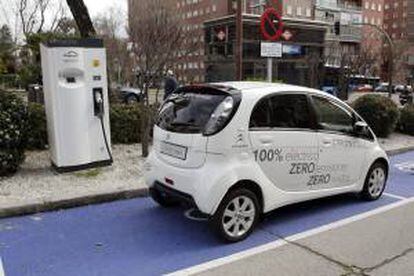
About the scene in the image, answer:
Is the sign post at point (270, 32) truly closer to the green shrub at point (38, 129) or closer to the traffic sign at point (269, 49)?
the traffic sign at point (269, 49)

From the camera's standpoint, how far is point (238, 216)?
16.6 ft

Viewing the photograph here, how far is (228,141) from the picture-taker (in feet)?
16.1

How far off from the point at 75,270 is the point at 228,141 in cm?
192

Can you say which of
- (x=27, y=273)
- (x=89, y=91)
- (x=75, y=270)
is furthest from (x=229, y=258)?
(x=89, y=91)

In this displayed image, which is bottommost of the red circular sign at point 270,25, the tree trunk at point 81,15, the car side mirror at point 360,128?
the car side mirror at point 360,128

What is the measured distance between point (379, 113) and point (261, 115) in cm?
780

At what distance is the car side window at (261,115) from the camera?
514 cm

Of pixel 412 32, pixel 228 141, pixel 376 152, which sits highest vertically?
pixel 412 32

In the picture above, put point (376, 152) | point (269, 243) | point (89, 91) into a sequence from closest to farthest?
1. point (269, 243)
2. point (376, 152)
3. point (89, 91)

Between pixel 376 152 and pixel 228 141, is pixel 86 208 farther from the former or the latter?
pixel 376 152

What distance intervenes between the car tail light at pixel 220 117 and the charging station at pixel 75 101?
2.93 m

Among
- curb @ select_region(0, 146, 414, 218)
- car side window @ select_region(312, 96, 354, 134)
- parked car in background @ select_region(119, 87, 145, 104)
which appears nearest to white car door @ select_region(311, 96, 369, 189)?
car side window @ select_region(312, 96, 354, 134)

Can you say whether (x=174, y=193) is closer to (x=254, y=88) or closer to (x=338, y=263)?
(x=254, y=88)

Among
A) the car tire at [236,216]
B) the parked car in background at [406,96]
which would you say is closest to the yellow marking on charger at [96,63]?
the car tire at [236,216]
